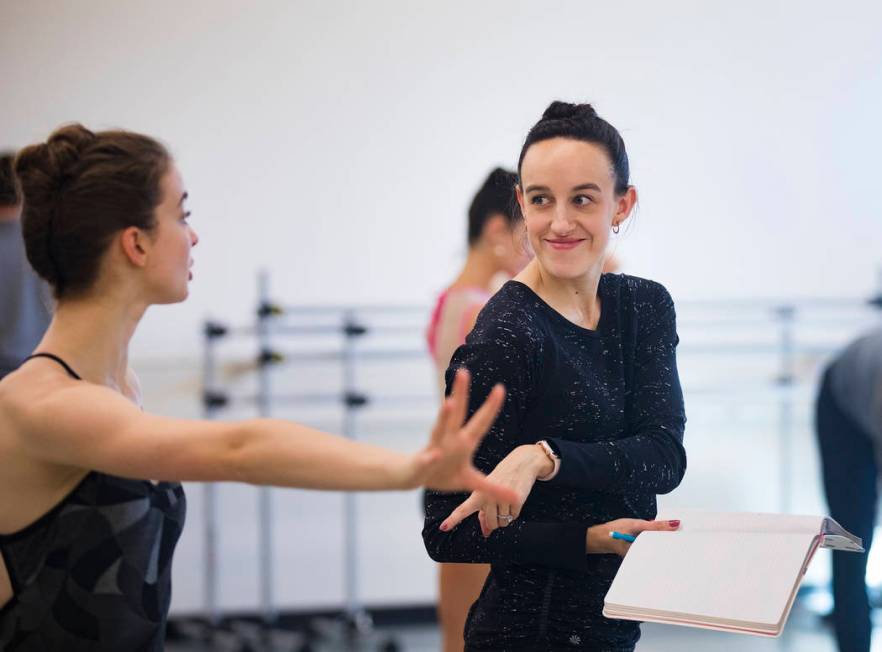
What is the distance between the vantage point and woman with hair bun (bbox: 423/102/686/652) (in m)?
1.40

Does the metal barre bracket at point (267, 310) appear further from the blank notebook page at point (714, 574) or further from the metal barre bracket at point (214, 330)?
the blank notebook page at point (714, 574)

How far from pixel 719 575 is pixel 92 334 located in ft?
2.66

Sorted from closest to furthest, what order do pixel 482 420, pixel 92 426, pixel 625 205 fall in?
1. pixel 482 420
2. pixel 92 426
3. pixel 625 205

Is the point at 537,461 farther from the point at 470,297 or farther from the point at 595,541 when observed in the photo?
the point at 470,297

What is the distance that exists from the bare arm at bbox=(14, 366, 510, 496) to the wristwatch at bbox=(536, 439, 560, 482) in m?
0.22

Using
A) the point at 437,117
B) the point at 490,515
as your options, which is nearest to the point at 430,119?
the point at 437,117

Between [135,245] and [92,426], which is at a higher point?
[135,245]

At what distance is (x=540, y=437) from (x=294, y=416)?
3.11 meters

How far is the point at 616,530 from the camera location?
1.41 m

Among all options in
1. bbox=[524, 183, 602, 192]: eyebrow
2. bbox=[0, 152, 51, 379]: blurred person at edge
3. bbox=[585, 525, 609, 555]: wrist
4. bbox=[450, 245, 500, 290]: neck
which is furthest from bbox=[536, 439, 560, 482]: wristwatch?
bbox=[0, 152, 51, 379]: blurred person at edge

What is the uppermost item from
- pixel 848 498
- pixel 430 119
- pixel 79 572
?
pixel 430 119

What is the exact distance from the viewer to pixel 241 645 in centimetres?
404

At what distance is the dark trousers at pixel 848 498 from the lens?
8.91ft

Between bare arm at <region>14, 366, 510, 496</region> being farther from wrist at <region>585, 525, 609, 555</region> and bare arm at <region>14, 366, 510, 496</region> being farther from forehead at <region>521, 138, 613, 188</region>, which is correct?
forehead at <region>521, 138, 613, 188</region>
